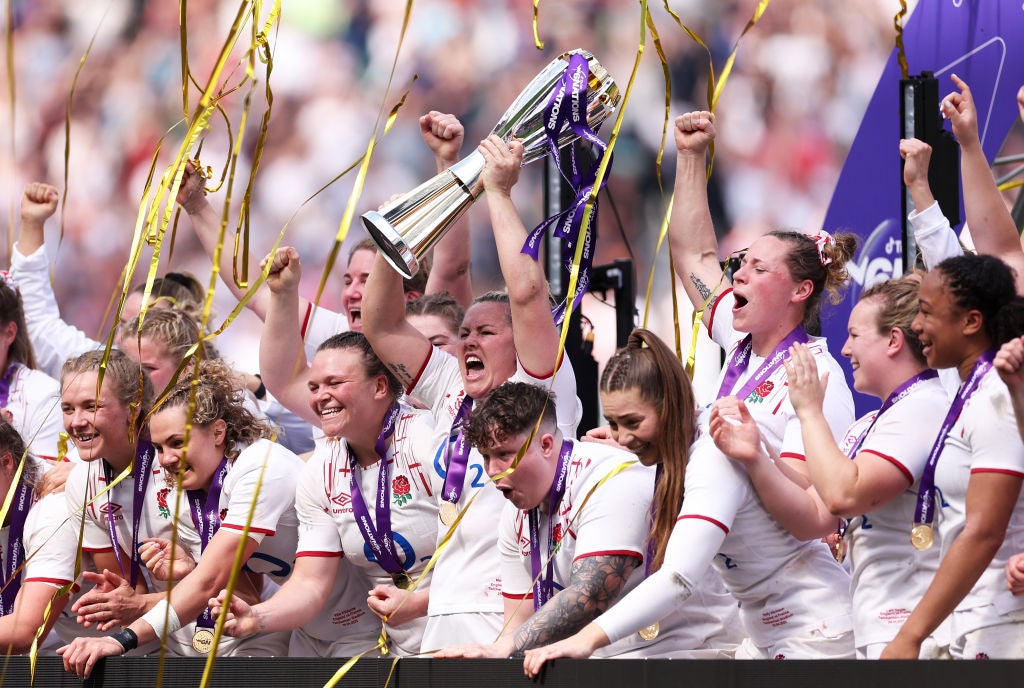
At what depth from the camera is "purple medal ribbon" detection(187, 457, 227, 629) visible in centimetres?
359

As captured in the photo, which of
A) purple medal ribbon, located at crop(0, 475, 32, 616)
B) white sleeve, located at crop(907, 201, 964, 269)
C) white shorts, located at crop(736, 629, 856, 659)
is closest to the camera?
white shorts, located at crop(736, 629, 856, 659)

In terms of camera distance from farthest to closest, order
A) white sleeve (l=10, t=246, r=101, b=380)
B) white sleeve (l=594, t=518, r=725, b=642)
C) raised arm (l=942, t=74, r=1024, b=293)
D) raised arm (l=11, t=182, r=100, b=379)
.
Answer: white sleeve (l=10, t=246, r=101, b=380)
raised arm (l=11, t=182, r=100, b=379)
raised arm (l=942, t=74, r=1024, b=293)
white sleeve (l=594, t=518, r=725, b=642)

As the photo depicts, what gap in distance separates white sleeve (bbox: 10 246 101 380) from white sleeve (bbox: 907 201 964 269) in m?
2.85

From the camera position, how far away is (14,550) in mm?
3721

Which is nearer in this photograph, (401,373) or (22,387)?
(401,373)

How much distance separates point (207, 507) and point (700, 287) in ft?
4.73

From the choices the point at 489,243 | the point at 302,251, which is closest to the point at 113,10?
the point at 302,251

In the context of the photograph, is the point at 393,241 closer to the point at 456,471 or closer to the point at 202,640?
the point at 456,471

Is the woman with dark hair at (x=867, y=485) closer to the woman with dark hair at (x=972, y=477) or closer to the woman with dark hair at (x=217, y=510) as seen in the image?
the woman with dark hair at (x=972, y=477)

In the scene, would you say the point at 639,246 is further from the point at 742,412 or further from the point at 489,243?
the point at 742,412

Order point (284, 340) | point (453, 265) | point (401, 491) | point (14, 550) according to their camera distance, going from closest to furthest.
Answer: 1. point (401, 491)
2. point (14, 550)
3. point (284, 340)
4. point (453, 265)

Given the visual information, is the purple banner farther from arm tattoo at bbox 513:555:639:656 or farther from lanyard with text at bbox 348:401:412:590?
arm tattoo at bbox 513:555:639:656

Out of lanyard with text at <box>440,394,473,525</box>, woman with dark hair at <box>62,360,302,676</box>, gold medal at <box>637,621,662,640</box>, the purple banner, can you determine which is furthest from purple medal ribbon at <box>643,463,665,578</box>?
the purple banner

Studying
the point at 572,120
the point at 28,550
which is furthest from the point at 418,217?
the point at 28,550
